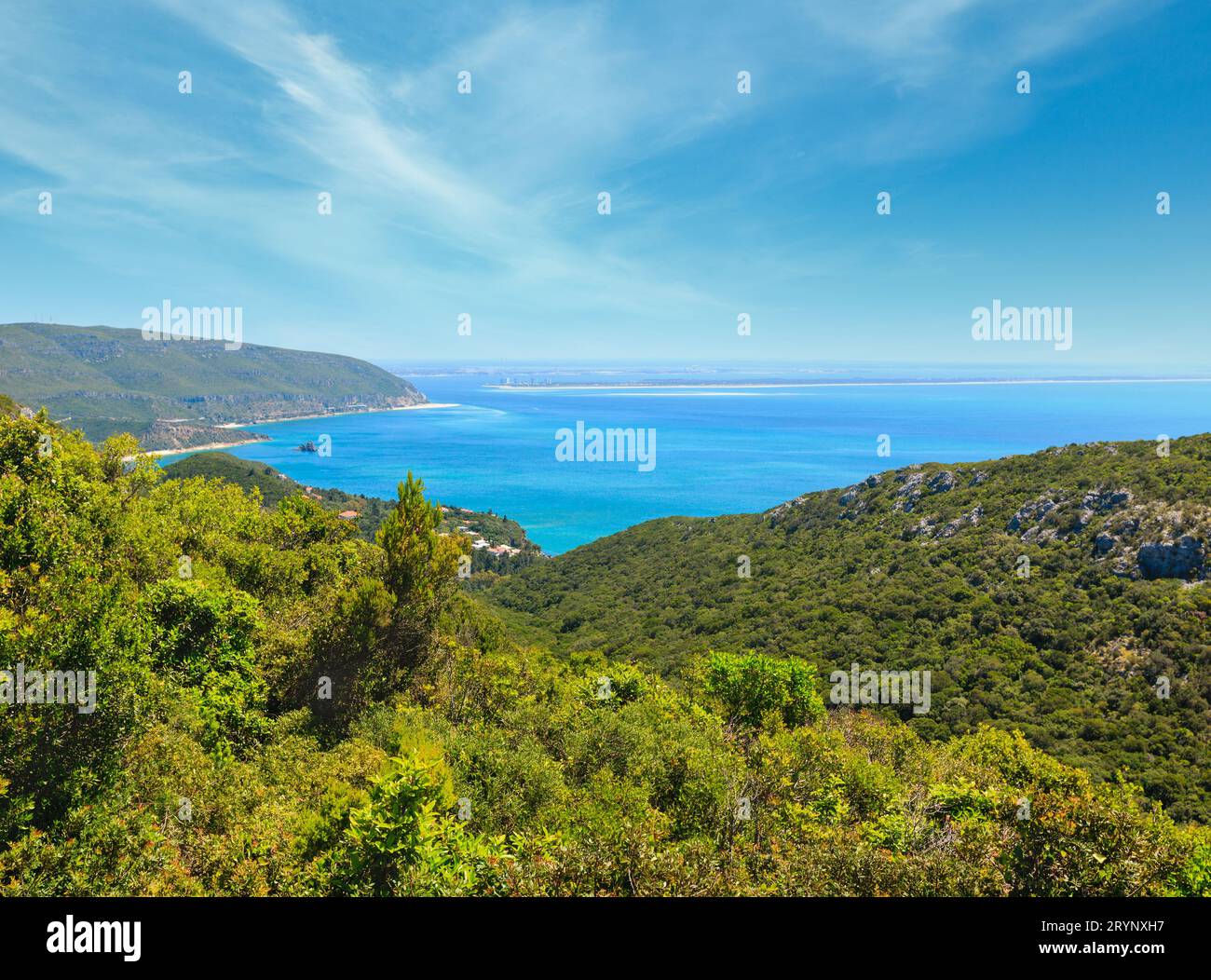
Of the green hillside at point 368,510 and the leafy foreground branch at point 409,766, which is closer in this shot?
the leafy foreground branch at point 409,766

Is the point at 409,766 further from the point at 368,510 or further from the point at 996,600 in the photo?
the point at 368,510

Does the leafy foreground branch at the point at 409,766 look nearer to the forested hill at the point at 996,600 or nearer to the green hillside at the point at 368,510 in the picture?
the forested hill at the point at 996,600

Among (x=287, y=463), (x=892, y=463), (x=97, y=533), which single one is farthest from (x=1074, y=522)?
(x=287, y=463)

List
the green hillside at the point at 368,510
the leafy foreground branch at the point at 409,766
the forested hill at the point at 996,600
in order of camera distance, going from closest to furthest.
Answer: the leafy foreground branch at the point at 409,766
the forested hill at the point at 996,600
the green hillside at the point at 368,510

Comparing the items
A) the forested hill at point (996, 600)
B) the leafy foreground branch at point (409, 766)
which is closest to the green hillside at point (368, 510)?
the forested hill at point (996, 600)

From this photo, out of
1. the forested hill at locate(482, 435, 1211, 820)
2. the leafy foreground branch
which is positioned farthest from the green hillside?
the leafy foreground branch
